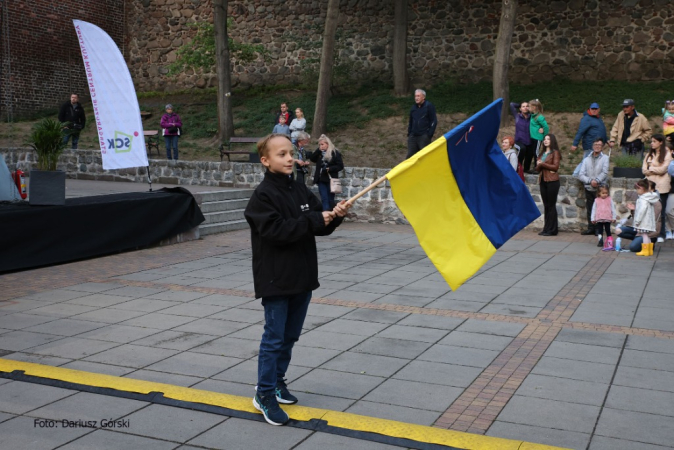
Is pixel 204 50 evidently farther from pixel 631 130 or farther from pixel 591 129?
pixel 631 130

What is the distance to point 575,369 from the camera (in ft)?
19.3

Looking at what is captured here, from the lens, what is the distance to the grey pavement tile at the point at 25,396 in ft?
16.1

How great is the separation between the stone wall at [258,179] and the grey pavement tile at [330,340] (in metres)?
9.04

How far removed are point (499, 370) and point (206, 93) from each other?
88.1 feet

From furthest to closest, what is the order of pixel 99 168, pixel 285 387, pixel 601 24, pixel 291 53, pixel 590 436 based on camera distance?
pixel 291 53, pixel 601 24, pixel 99 168, pixel 285 387, pixel 590 436

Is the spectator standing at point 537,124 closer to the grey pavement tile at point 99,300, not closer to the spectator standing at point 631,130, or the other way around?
the spectator standing at point 631,130

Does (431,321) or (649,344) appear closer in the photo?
(649,344)

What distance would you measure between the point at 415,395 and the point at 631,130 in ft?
41.4

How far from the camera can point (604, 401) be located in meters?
5.14

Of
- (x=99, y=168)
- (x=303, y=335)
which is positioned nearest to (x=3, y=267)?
(x=303, y=335)

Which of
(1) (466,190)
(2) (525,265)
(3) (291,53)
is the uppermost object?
(3) (291,53)

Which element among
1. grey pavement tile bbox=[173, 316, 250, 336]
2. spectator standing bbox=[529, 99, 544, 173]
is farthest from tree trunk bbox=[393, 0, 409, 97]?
grey pavement tile bbox=[173, 316, 250, 336]

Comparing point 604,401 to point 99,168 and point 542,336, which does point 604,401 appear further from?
point 99,168

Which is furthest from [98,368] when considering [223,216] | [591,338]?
[223,216]
